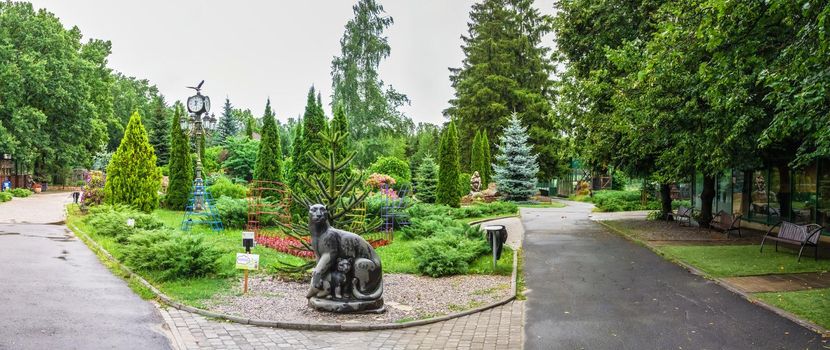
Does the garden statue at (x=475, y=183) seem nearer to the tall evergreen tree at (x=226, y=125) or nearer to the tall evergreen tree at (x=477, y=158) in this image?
the tall evergreen tree at (x=477, y=158)

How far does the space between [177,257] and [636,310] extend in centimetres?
799

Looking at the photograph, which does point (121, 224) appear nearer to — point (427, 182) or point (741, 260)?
point (741, 260)

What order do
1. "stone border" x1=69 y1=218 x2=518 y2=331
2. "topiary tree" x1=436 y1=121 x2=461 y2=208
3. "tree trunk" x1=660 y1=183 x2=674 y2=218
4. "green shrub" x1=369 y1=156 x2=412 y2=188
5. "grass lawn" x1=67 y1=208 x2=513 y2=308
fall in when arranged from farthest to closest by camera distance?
"green shrub" x1=369 y1=156 x2=412 y2=188 → "topiary tree" x1=436 y1=121 x2=461 y2=208 → "tree trunk" x1=660 y1=183 x2=674 y2=218 → "grass lawn" x1=67 y1=208 x2=513 y2=308 → "stone border" x1=69 y1=218 x2=518 y2=331

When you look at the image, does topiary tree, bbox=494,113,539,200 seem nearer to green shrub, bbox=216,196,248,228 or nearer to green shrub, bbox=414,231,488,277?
green shrub, bbox=216,196,248,228

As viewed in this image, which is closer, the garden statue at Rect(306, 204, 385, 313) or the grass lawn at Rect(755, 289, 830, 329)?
the grass lawn at Rect(755, 289, 830, 329)

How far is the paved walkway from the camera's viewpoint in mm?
7020

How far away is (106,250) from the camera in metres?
13.1

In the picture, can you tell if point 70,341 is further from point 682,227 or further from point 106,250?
point 682,227

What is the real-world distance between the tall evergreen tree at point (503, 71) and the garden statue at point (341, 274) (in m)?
39.9

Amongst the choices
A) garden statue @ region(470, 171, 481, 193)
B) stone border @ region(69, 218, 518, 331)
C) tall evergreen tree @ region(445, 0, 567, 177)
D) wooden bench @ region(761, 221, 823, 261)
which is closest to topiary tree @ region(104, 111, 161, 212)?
stone border @ region(69, 218, 518, 331)

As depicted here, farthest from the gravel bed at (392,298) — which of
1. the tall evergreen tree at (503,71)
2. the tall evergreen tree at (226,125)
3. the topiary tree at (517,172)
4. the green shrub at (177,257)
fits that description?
the tall evergreen tree at (226,125)

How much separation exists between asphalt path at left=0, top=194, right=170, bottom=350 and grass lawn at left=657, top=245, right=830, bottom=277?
412 inches

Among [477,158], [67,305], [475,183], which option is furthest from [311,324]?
[477,158]

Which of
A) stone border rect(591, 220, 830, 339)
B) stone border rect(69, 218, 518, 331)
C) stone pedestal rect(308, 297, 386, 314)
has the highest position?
stone border rect(591, 220, 830, 339)
